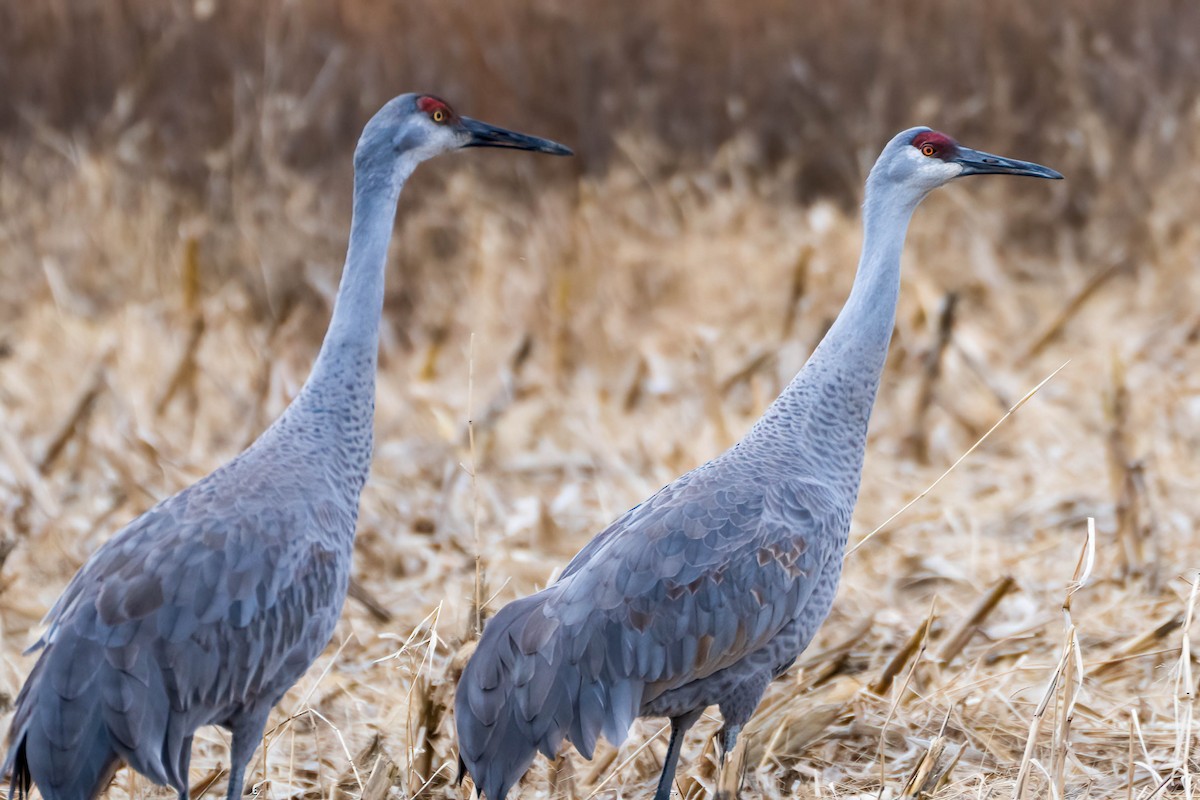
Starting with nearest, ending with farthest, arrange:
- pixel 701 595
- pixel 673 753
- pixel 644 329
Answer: pixel 701 595 → pixel 673 753 → pixel 644 329

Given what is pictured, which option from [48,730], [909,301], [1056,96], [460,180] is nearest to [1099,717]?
[48,730]

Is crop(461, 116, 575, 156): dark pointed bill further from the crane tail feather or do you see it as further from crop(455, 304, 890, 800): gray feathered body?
the crane tail feather

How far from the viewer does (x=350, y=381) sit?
3.47 m

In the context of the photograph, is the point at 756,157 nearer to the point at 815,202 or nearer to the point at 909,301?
the point at 815,202

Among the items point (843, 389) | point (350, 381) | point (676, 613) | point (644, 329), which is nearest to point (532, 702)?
point (676, 613)

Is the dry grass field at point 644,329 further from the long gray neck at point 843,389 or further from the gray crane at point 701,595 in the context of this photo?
the long gray neck at point 843,389

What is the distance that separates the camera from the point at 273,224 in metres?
7.91

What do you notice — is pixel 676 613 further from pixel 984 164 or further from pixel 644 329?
pixel 644 329

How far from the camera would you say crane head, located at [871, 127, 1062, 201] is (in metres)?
3.56

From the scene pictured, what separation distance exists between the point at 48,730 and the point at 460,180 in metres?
5.32

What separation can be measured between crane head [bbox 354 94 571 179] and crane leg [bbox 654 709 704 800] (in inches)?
50.9

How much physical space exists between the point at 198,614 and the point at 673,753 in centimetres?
101

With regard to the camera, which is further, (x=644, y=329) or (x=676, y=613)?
(x=644, y=329)

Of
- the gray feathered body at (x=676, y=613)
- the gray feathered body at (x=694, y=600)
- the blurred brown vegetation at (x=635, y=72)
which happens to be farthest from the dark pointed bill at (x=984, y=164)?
the blurred brown vegetation at (x=635, y=72)
